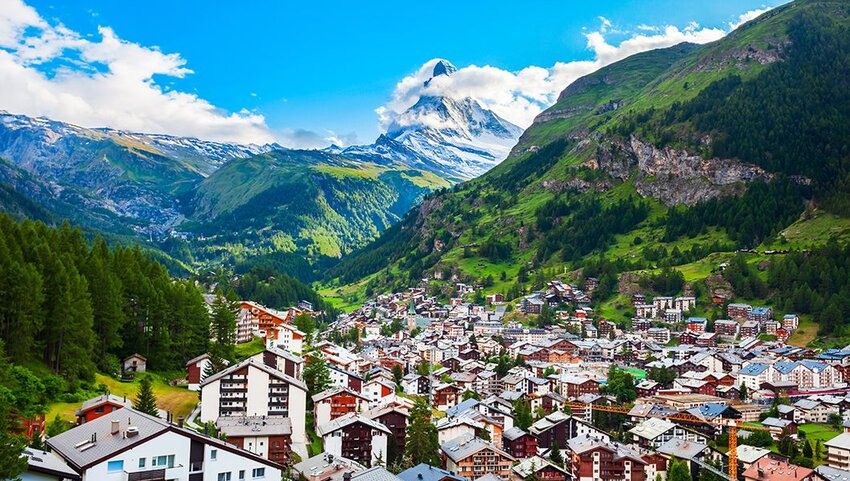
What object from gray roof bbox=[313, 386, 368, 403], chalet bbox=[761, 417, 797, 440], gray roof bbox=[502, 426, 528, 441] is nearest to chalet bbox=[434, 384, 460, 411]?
gray roof bbox=[502, 426, 528, 441]

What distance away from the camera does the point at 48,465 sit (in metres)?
31.4

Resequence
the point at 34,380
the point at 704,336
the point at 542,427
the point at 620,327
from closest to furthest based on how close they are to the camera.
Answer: the point at 34,380 < the point at 542,427 < the point at 704,336 < the point at 620,327

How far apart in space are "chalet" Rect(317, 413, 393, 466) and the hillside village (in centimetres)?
20

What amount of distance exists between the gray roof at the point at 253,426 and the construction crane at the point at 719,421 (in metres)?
50.3

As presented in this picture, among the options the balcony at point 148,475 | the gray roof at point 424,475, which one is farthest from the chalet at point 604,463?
the balcony at point 148,475

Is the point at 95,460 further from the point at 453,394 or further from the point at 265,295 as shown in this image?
the point at 265,295

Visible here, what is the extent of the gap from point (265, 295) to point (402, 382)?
8581 cm

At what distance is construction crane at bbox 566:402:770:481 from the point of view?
277ft

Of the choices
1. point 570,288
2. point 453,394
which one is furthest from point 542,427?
point 570,288

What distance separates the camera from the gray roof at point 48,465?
3080cm

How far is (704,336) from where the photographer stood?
154625 millimetres

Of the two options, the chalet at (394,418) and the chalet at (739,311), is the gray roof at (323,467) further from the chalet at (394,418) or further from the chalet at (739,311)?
the chalet at (739,311)

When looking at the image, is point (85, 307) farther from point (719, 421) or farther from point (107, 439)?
point (719, 421)

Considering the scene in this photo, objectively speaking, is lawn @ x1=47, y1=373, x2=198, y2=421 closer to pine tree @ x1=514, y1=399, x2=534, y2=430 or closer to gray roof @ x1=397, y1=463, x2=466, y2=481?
gray roof @ x1=397, y1=463, x2=466, y2=481
